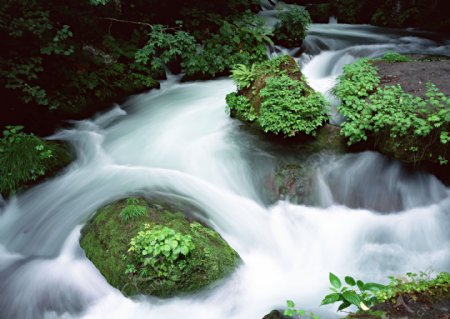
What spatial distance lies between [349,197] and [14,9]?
6924 millimetres

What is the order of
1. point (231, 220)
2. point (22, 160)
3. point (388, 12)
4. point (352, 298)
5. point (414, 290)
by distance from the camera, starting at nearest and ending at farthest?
point (352, 298), point (414, 290), point (231, 220), point (22, 160), point (388, 12)

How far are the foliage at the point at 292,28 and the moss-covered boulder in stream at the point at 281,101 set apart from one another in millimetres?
4543

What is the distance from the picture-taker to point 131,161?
7031mm

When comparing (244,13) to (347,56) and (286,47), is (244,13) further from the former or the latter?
(347,56)

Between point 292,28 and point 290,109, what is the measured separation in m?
6.15

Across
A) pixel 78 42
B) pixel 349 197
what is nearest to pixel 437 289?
pixel 349 197

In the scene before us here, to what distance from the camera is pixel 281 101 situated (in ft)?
21.4

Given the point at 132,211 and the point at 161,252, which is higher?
the point at 132,211

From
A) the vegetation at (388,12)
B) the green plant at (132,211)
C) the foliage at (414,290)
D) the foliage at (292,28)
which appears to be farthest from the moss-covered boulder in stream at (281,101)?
the vegetation at (388,12)

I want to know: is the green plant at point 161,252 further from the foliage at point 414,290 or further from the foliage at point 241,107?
the foliage at point 241,107

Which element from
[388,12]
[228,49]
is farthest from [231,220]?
[388,12]

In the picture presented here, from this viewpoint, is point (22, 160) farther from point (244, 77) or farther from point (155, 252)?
point (244, 77)

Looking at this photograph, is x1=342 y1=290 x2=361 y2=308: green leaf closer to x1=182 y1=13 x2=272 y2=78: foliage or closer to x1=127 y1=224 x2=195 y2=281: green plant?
x1=127 y1=224 x2=195 y2=281: green plant

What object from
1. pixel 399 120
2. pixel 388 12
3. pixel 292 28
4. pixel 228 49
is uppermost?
pixel 388 12
